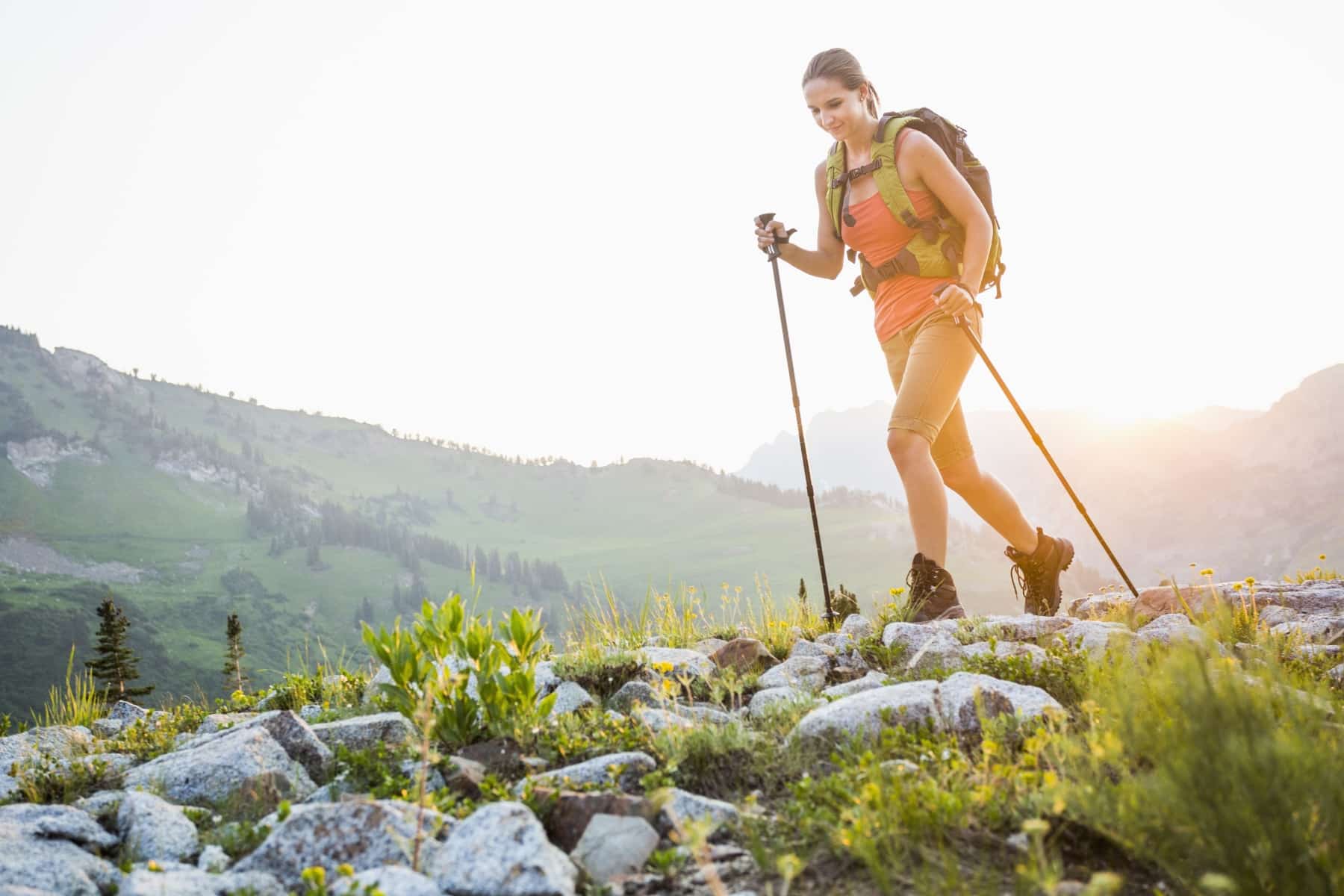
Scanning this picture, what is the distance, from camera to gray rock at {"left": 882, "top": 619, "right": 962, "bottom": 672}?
4895 millimetres

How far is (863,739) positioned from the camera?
11.6ft

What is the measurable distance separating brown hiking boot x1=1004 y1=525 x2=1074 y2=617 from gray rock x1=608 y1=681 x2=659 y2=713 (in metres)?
3.73

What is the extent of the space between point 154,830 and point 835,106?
6016 mm

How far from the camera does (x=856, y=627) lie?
669 cm

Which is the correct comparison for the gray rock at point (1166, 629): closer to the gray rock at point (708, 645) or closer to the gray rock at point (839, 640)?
the gray rock at point (839, 640)

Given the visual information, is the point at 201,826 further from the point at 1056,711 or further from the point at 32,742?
the point at 1056,711

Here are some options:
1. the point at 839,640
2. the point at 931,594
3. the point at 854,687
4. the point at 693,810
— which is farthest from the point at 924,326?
the point at 693,810

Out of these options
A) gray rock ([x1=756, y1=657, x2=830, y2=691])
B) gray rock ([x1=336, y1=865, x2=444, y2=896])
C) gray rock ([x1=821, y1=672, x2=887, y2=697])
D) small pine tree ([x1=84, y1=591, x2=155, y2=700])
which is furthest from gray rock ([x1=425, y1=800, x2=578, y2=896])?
small pine tree ([x1=84, y1=591, x2=155, y2=700])

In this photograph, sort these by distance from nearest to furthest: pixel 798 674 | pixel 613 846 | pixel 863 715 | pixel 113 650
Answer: pixel 613 846
pixel 863 715
pixel 798 674
pixel 113 650

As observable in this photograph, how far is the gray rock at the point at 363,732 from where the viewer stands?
431 cm

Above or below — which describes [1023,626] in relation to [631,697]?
above

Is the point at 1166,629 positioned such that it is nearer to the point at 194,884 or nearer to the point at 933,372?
the point at 933,372

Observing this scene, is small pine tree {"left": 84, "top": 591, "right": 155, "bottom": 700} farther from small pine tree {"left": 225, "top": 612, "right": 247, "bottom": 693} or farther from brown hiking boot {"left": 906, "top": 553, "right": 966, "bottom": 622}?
brown hiking boot {"left": 906, "top": 553, "right": 966, "bottom": 622}

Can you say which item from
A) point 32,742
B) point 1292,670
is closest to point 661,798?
point 1292,670
